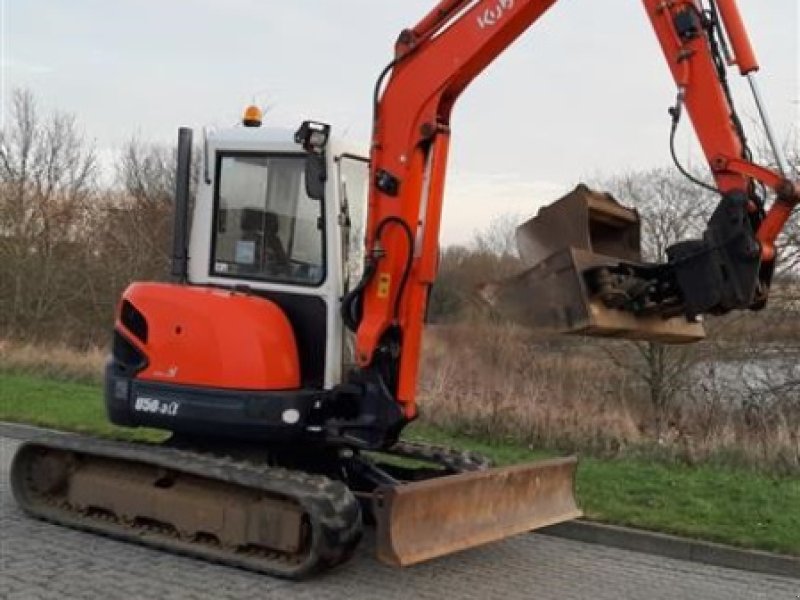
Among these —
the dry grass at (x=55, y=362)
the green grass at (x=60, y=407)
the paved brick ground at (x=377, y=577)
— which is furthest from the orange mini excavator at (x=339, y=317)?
the dry grass at (x=55, y=362)

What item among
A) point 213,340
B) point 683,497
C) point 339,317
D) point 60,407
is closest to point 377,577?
point 339,317

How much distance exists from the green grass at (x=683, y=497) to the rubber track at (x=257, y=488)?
243 centimetres

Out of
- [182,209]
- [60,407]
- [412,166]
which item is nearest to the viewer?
[412,166]

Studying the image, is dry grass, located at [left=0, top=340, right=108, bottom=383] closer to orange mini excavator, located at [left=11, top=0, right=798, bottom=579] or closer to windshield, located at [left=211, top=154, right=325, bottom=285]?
orange mini excavator, located at [left=11, top=0, right=798, bottom=579]

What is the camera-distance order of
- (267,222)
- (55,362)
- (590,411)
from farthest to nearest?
1. (55,362)
2. (590,411)
3. (267,222)

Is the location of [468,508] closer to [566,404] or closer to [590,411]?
[590,411]

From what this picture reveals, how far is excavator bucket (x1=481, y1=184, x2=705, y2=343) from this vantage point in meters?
5.27

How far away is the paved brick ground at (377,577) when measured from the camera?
18.0 ft

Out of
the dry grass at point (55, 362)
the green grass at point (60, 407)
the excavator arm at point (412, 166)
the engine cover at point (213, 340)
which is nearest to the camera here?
the excavator arm at point (412, 166)

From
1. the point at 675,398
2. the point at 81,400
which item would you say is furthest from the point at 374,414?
the point at 675,398

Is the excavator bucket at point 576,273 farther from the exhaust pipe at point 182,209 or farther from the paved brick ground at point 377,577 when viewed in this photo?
the exhaust pipe at point 182,209

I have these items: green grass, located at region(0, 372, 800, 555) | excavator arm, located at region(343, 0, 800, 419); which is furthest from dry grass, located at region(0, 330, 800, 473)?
excavator arm, located at region(343, 0, 800, 419)

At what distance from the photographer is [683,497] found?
7758 millimetres

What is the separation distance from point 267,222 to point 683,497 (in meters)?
3.94
